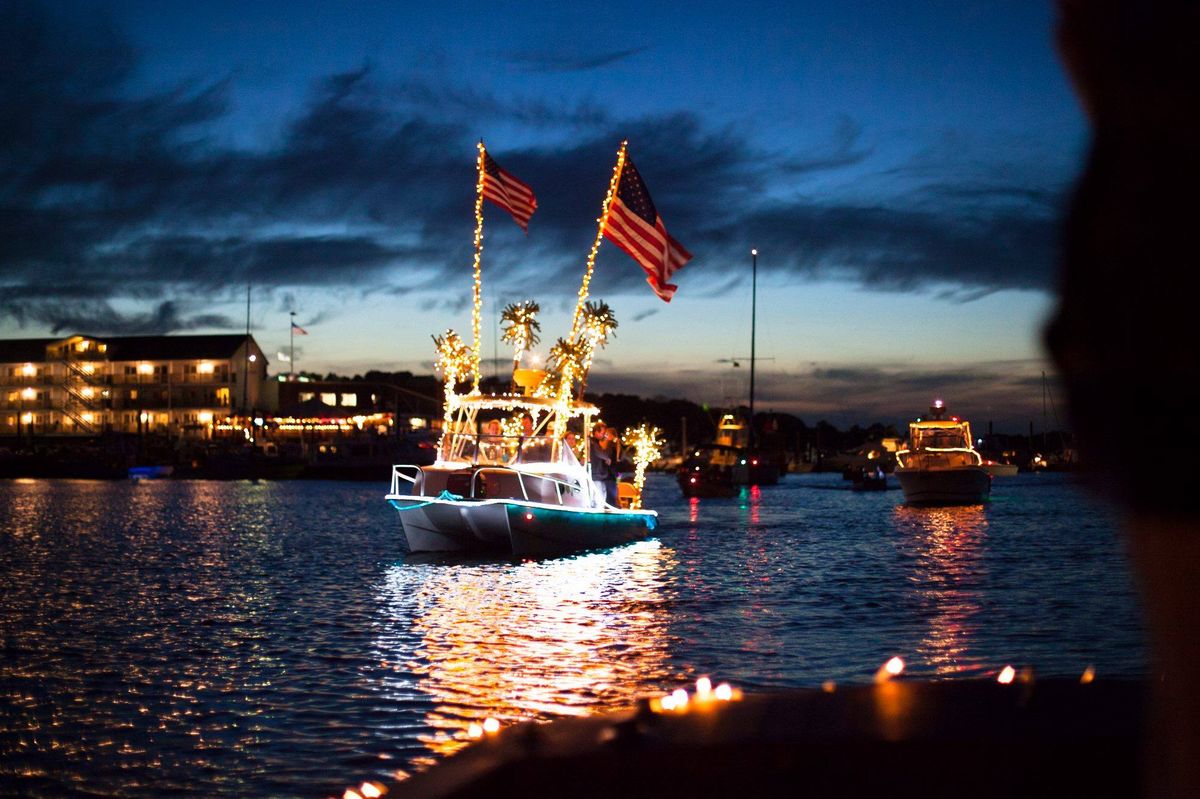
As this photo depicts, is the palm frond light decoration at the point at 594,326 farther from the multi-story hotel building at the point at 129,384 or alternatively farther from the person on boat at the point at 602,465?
the multi-story hotel building at the point at 129,384

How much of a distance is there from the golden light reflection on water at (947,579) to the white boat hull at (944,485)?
5.86 metres

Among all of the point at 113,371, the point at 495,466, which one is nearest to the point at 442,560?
the point at 495,466

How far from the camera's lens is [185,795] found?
9812 mm

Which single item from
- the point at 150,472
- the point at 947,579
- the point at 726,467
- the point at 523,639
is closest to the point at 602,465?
the point at 947,579

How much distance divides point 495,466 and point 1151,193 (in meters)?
31.2

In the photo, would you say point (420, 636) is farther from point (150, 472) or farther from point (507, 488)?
point (150, 472)

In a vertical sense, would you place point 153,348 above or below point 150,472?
above

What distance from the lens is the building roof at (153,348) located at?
145875 millimetres

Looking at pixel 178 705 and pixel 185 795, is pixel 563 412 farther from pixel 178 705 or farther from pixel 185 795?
pixel 185 795

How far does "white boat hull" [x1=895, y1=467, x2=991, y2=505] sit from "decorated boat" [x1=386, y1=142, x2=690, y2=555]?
31633mm

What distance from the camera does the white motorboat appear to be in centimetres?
3266

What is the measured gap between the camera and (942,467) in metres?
66.8

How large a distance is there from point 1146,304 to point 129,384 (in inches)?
6135

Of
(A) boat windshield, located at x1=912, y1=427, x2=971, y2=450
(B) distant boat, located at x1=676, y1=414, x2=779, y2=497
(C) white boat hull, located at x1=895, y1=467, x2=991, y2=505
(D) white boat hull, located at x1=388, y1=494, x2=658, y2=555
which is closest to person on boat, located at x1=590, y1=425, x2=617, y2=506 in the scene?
(D) white boat hull, located at x1=388, y1=494, x2=658, y2=555
